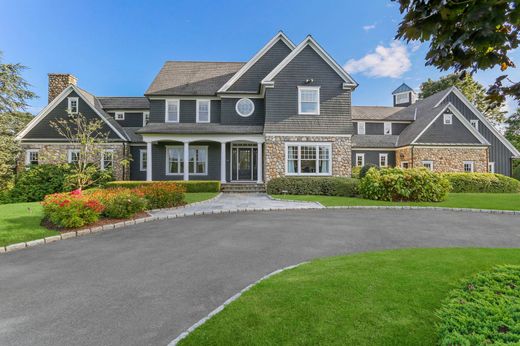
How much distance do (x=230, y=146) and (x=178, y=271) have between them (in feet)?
51.7

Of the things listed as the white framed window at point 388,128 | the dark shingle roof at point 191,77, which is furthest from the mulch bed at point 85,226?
the white framed window at point 388,128

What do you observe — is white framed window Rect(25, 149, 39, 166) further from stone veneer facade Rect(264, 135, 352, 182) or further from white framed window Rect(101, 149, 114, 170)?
stone veneer facade Rect(264, 135, 352, 182)

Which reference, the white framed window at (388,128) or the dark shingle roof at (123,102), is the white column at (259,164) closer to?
the dark shingle roof at (123,102)

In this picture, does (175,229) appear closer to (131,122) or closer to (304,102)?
(304,102)

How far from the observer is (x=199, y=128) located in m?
19.0

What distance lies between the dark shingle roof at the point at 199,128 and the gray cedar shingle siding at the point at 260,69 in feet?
10.0

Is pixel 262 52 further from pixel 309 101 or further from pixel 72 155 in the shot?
pixel 72 155

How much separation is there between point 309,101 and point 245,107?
16.5ft

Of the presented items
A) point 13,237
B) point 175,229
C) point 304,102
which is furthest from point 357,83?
point 13,237

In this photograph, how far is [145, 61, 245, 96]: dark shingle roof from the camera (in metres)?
20.4

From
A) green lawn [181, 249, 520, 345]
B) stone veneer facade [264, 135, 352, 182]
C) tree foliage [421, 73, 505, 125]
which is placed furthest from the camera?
tree foliage [421, 73, 505, 125]

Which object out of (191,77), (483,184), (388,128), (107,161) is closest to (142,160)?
(107,161)

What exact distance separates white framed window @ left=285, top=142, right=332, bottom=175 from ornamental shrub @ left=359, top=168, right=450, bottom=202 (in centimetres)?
460

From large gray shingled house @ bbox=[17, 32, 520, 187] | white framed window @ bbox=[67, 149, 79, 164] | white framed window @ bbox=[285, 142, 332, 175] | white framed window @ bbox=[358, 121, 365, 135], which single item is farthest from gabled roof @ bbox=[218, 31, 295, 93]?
white framed window @ bbox=[358, 121, 365, 135]
